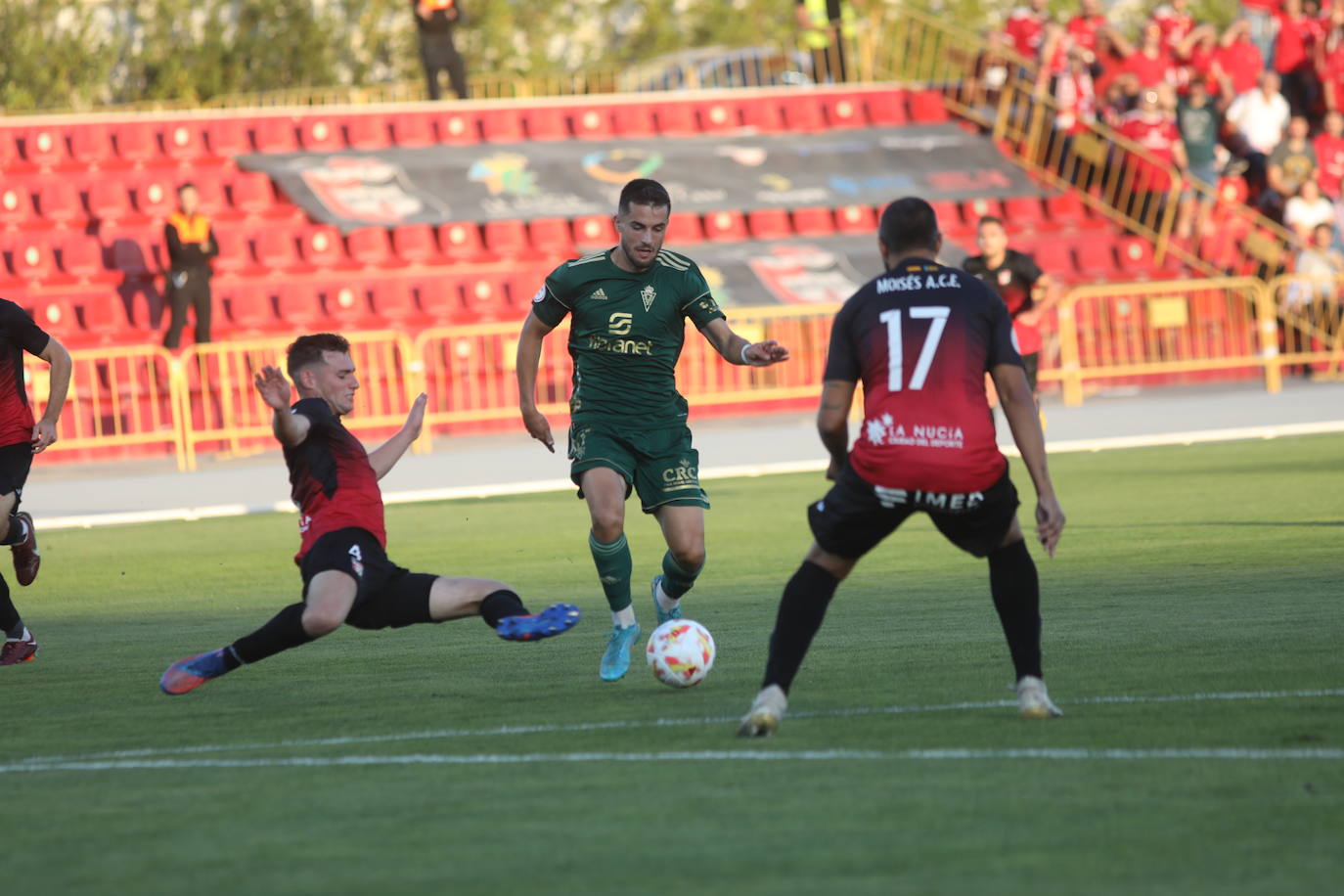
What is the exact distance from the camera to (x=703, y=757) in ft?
19.3

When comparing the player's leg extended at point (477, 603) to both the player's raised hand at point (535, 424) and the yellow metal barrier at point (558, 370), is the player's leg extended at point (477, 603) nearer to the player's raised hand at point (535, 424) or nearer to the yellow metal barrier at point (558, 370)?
the player's raised hand at point (535, 424)

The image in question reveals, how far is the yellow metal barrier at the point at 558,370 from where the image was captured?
2200 cm

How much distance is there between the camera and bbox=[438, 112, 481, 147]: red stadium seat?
90.5 feet

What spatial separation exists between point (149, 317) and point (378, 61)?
1161cm

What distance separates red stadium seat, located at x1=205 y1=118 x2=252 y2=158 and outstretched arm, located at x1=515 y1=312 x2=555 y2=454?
18.6m

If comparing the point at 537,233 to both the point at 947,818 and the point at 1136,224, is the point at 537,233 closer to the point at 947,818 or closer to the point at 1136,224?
the point at 1136,224

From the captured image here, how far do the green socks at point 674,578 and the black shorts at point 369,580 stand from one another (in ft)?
3.88

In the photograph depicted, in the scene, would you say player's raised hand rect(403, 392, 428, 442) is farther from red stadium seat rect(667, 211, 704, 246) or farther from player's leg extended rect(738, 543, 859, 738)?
red stadium seat rect(667, 211, 704, 246)

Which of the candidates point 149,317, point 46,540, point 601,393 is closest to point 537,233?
point 149,317

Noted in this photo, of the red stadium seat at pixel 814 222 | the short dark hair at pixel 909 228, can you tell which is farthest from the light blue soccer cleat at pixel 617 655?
the red stadium seat at pixel 814 222

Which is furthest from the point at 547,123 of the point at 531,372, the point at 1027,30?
the point at 531,372

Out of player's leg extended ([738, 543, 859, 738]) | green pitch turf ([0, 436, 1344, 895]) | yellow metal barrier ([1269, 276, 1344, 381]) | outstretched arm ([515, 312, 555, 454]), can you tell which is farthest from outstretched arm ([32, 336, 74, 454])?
yellow metal barrier ([1269, 276, 1344, 381])

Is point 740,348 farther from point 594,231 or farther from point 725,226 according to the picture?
point 725,226

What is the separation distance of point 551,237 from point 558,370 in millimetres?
3276
